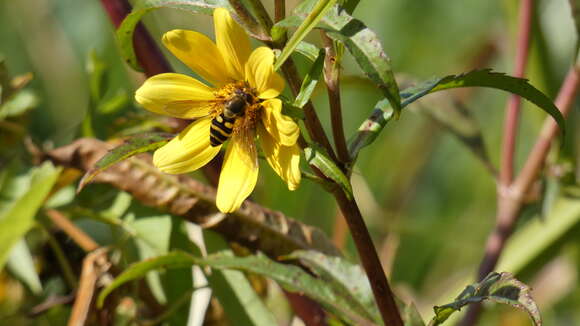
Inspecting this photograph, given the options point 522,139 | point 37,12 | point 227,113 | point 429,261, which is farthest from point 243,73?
point 37,12

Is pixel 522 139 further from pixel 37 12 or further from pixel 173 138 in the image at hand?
pixel 173 138

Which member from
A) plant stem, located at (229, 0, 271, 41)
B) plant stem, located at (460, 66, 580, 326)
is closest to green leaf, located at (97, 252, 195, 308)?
plant stem, located at (229, 0, 271, 41)

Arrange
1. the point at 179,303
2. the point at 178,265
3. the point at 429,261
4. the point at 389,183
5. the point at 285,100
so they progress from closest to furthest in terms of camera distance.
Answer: the point at 285,100 → the point at 178,265 → the point at 179,303 → the point at 429,261 → the point at 389,183

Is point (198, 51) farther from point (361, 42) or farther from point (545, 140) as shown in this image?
point (545, 140)

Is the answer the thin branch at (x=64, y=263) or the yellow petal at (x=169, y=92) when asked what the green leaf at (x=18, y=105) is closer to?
the thin branch at (x=64, y=263)

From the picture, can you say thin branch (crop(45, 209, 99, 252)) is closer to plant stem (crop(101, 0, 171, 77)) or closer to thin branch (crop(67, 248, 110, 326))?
thin branch (crop(67, 248, 110, 326))

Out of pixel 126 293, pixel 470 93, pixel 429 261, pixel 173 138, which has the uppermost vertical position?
pixel 173 138

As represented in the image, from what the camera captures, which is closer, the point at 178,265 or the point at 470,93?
the point at 178,265
